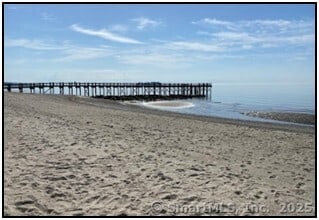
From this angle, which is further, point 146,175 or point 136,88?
point 136,88

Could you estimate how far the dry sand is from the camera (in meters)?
5.16

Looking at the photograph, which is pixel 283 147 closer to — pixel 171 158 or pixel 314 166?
pixel 314 166

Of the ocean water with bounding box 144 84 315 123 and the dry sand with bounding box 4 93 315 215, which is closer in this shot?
the dry sand with bounding box 4 93 315 215

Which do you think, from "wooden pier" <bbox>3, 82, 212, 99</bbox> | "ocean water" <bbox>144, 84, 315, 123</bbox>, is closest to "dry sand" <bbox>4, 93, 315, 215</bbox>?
"ocean water" <bbox>144, 84, 315, 123</bbox>

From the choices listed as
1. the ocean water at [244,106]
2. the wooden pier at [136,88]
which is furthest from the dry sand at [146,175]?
the wooden pier at [136,88]

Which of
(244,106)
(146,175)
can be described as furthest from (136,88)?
(146,175)

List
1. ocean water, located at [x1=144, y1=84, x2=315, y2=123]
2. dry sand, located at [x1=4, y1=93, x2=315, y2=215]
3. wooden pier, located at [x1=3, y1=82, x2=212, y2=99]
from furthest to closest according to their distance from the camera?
wooden pier, located at [x1=3, y1=82, x2=212, y2=99]
ocean water, located at [x1=144, y1=84, x2=315, y2=123]
dry sand, located at [x1=4, y1=93, x2=315, y2=215]

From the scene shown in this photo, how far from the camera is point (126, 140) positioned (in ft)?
32.0

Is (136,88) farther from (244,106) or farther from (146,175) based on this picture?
(146,175)

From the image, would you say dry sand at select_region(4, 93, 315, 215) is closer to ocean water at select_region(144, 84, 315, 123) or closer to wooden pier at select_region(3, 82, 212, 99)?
ocean water at select_region(144, 84, 315, 123)

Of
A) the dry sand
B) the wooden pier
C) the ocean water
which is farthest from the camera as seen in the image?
the wooden pier

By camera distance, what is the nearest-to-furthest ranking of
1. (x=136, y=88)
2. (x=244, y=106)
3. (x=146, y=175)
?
(x=146, y=175) → (x=244, y=106) → (x=136, y=88)

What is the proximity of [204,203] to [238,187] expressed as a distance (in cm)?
99

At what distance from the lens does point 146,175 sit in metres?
6.54
